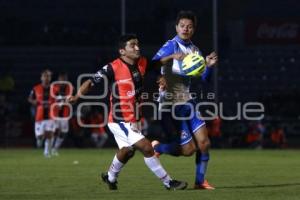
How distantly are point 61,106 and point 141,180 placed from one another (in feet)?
37.6

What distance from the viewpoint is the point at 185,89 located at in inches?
488

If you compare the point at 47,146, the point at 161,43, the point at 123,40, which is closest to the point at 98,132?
the point at 47,146

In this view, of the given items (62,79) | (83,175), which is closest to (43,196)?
(83,175)

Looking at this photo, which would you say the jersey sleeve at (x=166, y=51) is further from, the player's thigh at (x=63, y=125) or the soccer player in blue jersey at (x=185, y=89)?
the player's thigh at (x=63, y=125)

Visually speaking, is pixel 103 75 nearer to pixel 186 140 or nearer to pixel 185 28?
pixel 185 28

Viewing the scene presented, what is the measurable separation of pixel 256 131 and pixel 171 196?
19.9m

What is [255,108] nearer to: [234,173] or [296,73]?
[296,73]

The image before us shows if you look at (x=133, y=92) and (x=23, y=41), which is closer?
(x=133, y=92)

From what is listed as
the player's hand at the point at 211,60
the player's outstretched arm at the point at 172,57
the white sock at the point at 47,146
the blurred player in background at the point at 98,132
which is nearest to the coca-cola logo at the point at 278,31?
the blurred player in background at the point at 98,132

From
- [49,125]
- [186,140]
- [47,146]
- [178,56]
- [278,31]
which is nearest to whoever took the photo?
[178,56]

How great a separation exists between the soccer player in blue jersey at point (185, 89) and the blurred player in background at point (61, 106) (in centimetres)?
1209

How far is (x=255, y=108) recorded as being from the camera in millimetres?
33594

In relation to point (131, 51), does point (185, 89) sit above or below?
below

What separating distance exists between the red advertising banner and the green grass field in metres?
17.9
